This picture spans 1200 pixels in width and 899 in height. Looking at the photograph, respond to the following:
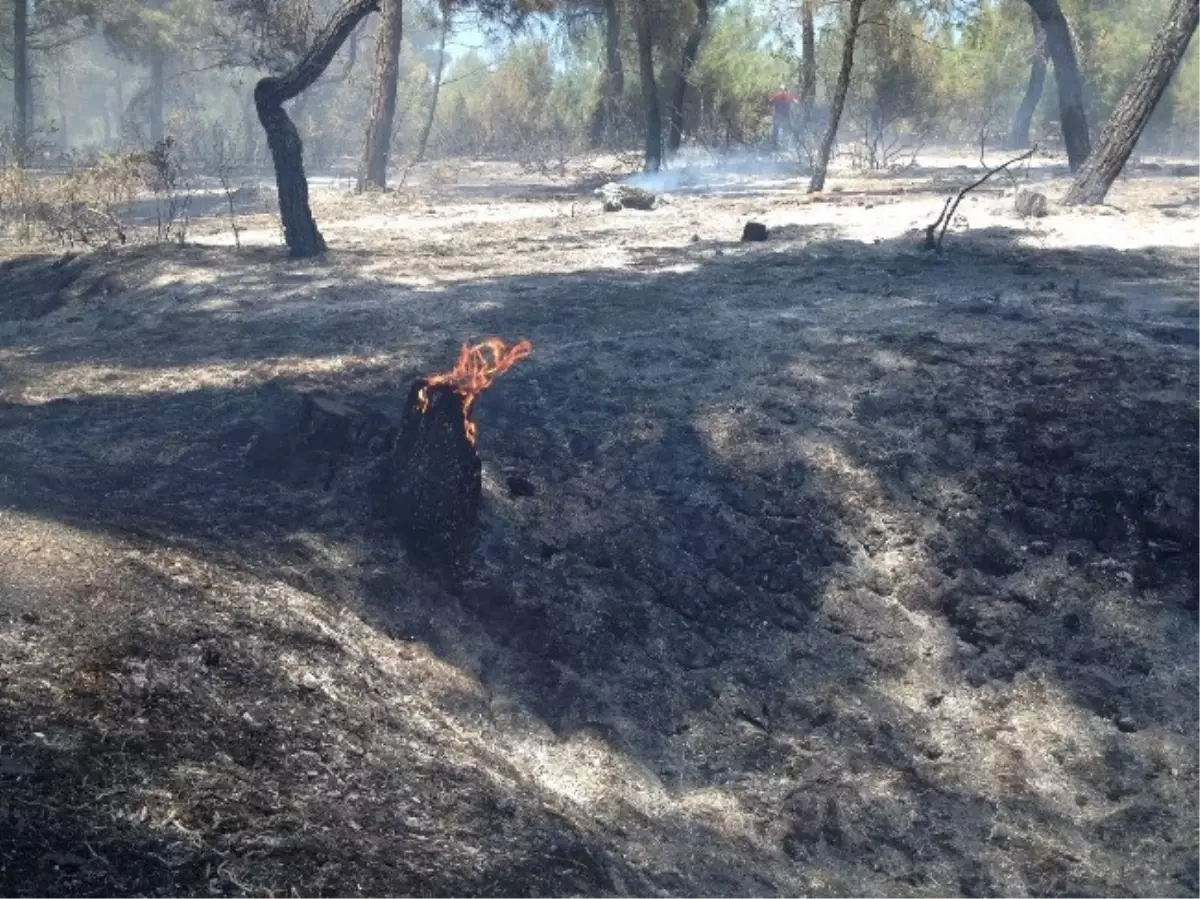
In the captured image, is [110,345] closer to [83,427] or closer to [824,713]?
[83,427]

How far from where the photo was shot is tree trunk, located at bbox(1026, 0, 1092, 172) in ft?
49.7

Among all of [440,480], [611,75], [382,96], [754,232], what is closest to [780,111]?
[611,75]

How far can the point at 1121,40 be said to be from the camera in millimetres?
23562

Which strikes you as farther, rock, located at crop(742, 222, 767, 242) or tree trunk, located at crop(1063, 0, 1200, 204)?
rock, located at crop(742, 222, 767, 242)

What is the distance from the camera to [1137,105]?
39.9 ft

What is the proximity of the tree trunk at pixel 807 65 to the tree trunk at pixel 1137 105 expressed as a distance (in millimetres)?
7617

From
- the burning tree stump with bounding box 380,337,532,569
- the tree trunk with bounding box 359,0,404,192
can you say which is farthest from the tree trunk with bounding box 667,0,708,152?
the burning tree stump with bounding box 380,337,532,569

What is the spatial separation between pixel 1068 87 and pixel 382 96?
38.5ft

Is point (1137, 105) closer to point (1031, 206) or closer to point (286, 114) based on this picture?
point (1031, 206)

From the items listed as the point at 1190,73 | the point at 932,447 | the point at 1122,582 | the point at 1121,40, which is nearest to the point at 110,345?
the point at 932,447

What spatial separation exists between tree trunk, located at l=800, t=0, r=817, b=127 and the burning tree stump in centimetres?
1578

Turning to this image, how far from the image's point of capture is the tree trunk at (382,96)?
63.6 feet

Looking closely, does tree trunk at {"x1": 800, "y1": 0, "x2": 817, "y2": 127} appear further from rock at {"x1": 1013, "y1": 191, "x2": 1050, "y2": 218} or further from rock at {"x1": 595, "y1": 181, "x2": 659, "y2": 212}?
rock at {"x1": 1013, "y1": 191, "x2": 1050, "y2": 218}

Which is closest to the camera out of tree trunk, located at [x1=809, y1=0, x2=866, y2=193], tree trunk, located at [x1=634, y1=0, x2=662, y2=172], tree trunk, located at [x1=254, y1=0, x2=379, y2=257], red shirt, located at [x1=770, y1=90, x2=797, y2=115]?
tree trunk, located at [x1=254, y1=0, x2=379, y2=257]
